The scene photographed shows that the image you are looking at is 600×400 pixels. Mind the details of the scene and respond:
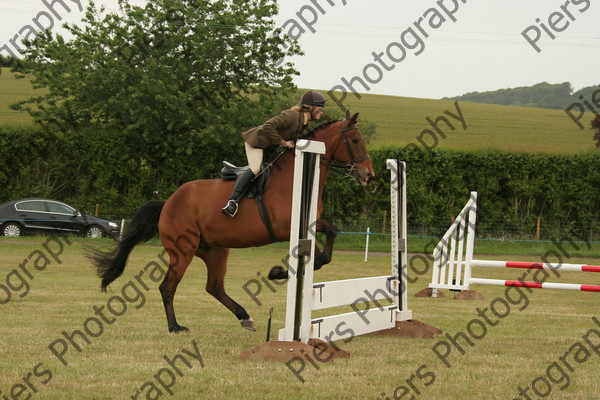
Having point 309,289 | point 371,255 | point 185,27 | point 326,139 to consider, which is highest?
point 185,27

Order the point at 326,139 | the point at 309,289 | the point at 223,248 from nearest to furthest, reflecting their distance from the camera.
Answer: the point at 309,289
the point at 326,139
the point at 223,248

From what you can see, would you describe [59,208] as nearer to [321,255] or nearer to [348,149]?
[348,149]

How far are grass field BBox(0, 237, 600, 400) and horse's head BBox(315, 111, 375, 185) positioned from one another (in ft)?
5.01

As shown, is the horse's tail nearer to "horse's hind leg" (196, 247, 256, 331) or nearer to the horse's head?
"horse's hind leg" (196, 247, 256, 331)

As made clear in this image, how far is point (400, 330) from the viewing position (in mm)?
6715

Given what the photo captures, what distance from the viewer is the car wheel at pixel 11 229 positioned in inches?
829

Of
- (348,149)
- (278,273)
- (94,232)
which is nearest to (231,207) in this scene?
(278,273)

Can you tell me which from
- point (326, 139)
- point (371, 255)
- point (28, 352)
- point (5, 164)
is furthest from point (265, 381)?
point (5, 164)

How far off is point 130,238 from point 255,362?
293 cm

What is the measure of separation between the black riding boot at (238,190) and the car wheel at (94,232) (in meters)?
16.2

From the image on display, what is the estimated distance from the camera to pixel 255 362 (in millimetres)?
5199

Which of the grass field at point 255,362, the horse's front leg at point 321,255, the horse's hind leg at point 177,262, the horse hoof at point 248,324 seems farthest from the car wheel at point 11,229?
the horse's front leg at point 321,255

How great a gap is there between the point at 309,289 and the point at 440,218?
18.4 meters

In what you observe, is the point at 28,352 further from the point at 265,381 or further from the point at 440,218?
the point at 440,218
